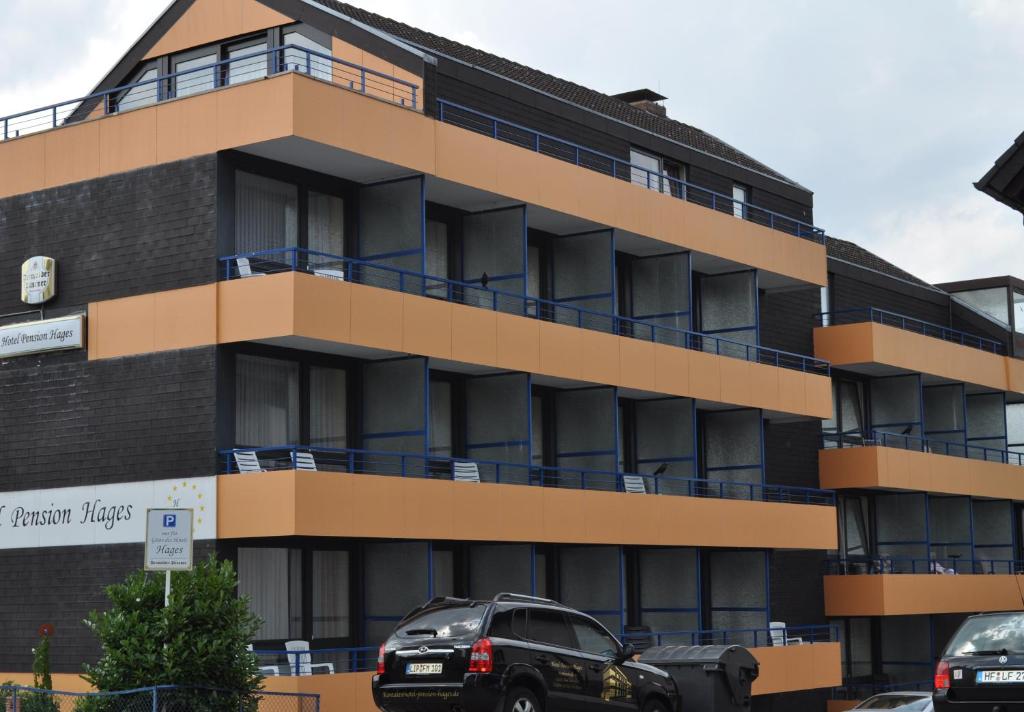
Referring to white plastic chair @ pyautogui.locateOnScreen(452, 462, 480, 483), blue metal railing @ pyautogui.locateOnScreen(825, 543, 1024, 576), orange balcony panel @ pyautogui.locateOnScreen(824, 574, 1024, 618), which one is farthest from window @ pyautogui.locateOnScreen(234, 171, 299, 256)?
blue metal railing @ pyautogui.locateOnScreen(825, 543, 1024, 576)

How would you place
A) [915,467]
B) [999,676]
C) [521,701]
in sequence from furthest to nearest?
1. [915,467]
2. [521,701]
3. [999,676]

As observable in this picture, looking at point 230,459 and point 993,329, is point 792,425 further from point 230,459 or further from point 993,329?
point 230,459

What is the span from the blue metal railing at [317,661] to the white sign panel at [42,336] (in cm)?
676

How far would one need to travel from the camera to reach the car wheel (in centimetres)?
1998

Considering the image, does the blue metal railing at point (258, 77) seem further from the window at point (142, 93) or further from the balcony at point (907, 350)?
the balcony at point (907, 350)

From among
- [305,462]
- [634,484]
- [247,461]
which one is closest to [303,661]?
[305,462]

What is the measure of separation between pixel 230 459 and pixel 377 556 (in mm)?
3865

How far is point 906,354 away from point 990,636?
2874cm

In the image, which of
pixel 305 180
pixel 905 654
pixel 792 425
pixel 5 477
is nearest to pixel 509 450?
pixel 305 180

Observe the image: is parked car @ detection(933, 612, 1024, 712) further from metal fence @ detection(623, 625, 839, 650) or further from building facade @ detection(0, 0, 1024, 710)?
metal fence @ detection(623, 625, 839, 650)

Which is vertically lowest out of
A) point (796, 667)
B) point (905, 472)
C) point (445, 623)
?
point (796, 667)

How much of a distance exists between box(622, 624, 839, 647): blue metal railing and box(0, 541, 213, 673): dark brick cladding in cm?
1084

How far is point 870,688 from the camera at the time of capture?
1738 inches

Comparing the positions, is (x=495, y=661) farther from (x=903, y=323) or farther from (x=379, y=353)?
(x=903, y=323)
